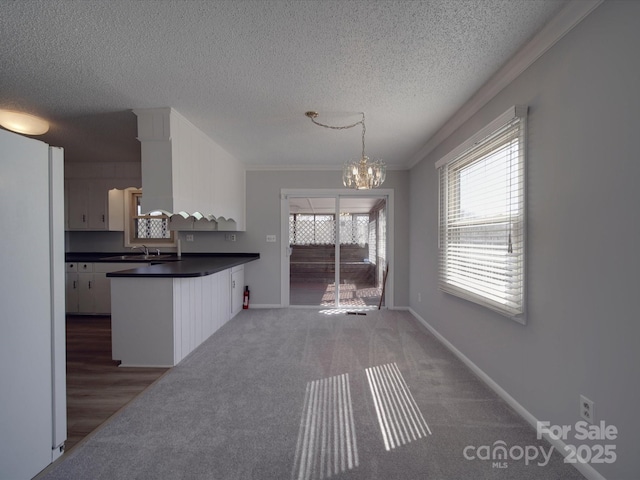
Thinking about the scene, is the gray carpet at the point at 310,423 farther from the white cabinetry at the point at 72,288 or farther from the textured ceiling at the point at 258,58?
the white cabinetry at the point at 72,288

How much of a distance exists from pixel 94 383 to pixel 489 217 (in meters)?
3.54

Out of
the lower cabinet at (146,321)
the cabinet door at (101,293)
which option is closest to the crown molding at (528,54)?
the lower cabinet at (146,321)

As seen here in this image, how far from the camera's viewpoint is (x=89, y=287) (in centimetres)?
459

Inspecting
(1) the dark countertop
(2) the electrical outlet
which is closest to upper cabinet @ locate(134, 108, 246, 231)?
(1) the dark countertop

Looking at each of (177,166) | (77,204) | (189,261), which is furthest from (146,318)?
(77,204)

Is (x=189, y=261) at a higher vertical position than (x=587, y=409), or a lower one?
higher

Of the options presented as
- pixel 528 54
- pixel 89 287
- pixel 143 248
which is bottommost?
pixel 89 287

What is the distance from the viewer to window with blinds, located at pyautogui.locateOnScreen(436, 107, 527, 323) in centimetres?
204

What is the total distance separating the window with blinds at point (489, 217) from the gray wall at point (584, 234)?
108mm

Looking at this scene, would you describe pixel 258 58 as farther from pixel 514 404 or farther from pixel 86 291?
pixel 86 291

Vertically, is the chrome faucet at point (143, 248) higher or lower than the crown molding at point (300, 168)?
lower

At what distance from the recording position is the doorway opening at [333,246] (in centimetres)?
519

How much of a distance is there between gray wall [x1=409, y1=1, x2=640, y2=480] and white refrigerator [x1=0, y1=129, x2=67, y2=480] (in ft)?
8.83

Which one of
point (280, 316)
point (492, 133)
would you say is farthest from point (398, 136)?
point (280, 316)
